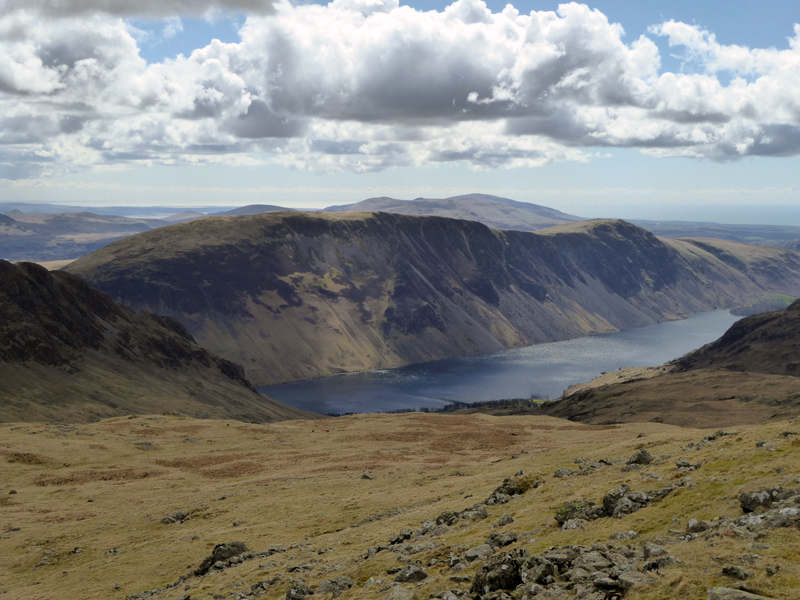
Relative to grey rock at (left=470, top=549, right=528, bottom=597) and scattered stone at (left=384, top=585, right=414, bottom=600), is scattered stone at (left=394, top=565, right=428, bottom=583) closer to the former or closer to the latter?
scattered stone at (left=384, top=585, right=414, bottom=600)

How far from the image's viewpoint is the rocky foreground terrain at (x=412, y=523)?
2325 centimetres

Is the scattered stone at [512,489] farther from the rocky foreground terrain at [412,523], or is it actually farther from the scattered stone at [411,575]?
the scattered stone at [411,575]

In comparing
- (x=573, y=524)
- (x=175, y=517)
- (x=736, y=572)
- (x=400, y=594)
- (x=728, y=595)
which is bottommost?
(x=175, y=517)

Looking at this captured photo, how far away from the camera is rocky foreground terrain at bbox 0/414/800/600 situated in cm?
2325

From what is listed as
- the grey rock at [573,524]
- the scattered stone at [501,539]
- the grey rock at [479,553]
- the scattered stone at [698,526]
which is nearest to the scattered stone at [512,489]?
the grey rock at [573,524]

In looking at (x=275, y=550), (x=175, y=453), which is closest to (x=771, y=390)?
(x=175, y=453)

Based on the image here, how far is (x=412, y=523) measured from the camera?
41219 millimetres

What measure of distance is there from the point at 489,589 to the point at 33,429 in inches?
4033

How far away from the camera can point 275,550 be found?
39.7 meters

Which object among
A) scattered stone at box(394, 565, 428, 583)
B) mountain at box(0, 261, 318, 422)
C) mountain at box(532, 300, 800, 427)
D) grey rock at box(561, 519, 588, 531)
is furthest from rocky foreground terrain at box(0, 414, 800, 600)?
mountain at box(532, 300, 800, 427)

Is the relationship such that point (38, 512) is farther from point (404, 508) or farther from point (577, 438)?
point (577, 438)

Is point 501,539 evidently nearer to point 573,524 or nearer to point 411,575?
point 573,524

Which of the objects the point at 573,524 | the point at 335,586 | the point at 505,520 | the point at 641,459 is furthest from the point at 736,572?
the point at 641,459

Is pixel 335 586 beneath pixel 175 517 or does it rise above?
above
